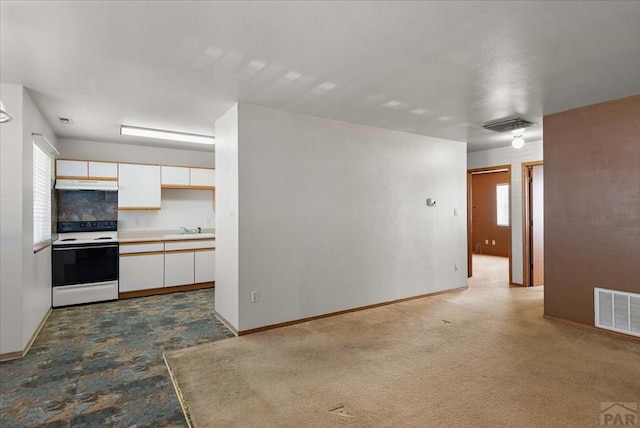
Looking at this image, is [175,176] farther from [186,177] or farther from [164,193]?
[164,193]

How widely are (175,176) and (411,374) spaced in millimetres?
4958

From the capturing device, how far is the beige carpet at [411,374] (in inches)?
88.0

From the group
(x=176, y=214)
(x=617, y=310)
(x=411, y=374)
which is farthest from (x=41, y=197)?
(x=617, y=310)

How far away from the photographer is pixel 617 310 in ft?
12.0

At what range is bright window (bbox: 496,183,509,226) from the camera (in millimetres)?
9766

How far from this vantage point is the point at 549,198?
14.0ft

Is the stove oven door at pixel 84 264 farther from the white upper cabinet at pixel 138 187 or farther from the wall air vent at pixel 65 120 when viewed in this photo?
the wall air vent at pixel 65 120

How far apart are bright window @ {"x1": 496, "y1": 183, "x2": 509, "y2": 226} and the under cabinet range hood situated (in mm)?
9716

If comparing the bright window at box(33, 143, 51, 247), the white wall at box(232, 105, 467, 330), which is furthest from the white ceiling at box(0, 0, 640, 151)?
the bright window at box(33, 143, 51, 247)

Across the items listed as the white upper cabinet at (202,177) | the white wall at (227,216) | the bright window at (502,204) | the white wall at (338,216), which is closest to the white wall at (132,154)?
the white upper cabinet at (202,177)

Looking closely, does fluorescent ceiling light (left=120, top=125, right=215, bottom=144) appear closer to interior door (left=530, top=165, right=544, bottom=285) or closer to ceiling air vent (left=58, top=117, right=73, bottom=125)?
ceiling air vent (left=58, top=117, right=73, bottom=125)

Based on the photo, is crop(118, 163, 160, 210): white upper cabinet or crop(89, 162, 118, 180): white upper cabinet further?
crop(118, 163, 160, 210): white upper cabinet

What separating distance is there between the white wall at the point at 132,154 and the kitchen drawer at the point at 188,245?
5.13 ft

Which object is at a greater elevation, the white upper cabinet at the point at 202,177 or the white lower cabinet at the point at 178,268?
the white upper cabinet at the point at 202,177
